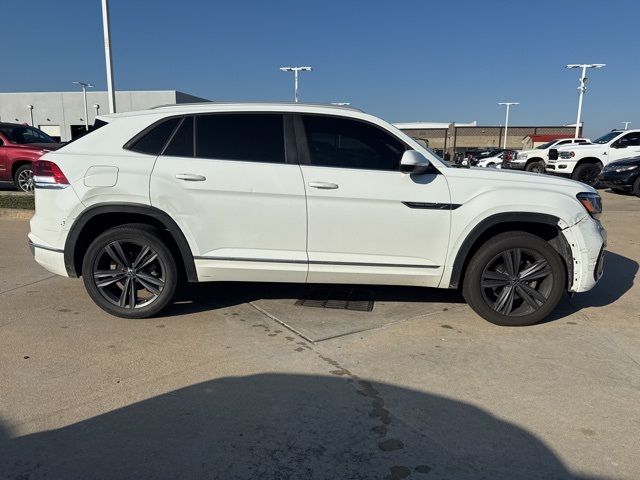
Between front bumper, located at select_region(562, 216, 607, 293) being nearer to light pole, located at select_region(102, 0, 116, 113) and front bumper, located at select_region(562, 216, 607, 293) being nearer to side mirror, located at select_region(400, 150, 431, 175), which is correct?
side mirror, located at select_region(400, 150, 431, 175)

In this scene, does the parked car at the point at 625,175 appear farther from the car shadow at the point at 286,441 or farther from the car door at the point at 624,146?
the car shadow at the point at 286,441

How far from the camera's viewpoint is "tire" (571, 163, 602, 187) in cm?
1595

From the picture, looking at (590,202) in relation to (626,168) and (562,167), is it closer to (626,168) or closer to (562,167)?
(626,168)

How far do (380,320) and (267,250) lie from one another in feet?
3.90

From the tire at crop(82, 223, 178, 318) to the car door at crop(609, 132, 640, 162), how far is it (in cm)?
1594

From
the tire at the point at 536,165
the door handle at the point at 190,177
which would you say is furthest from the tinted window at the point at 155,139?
the tire at the point at 536,165

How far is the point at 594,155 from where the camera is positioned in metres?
15.8

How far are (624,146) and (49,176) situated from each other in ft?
55.3

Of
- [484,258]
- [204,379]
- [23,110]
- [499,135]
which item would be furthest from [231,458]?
[499,135]

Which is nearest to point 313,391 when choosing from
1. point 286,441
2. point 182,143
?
point 286,441

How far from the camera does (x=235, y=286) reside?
5301 mm

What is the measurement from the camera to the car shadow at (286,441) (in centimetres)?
237

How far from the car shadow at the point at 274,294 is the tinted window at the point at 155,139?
1.45 metres

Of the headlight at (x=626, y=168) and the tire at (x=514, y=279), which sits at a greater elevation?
the headlight at (x=626, y=168)
